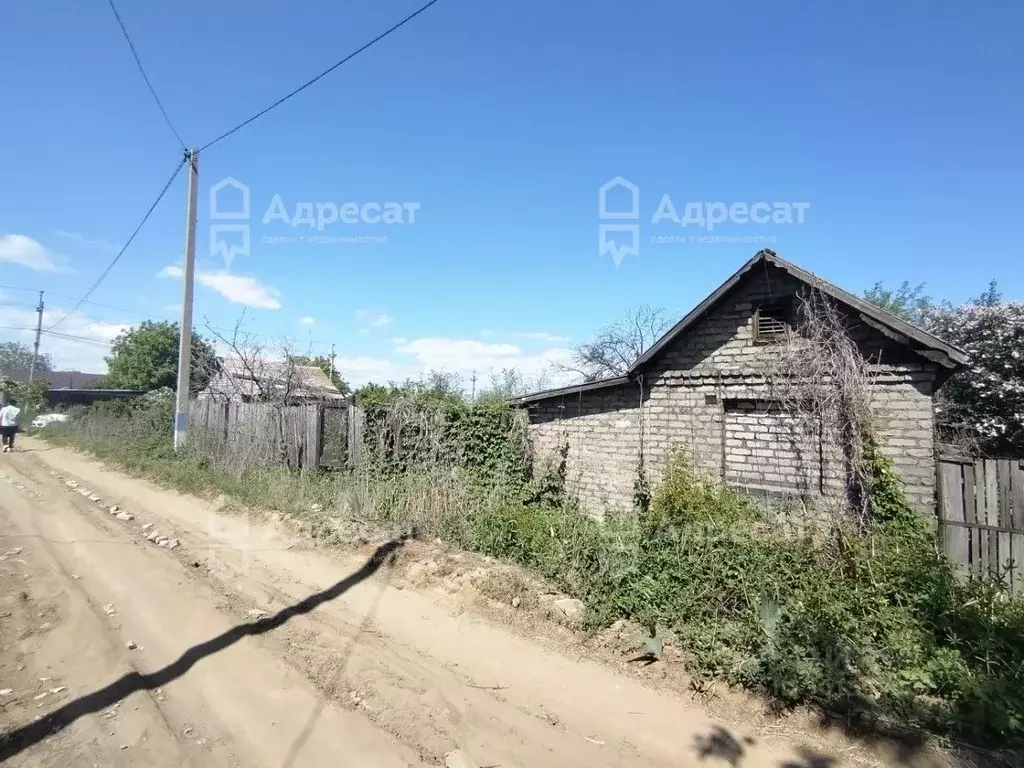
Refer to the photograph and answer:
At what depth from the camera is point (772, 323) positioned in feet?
27.2

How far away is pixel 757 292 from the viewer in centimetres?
846

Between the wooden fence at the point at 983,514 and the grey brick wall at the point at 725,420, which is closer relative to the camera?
the wooden fence at the point at 983,514

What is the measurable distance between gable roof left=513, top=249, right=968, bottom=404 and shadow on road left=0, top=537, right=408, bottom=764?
19.3ft

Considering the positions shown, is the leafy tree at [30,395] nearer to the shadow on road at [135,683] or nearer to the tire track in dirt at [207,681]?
the tire track in dirt at [207,681]

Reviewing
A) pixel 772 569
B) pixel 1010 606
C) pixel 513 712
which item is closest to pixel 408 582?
pixel 513 712

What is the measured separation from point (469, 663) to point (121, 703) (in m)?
2.38

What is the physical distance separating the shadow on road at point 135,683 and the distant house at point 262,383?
330 inches

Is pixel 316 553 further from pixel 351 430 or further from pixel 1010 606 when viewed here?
pixel 1010 606

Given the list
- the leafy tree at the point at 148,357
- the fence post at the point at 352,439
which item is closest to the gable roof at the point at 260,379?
the fence post at the point at 352,439

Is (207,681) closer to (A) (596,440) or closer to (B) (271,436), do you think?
(A) (596,440)

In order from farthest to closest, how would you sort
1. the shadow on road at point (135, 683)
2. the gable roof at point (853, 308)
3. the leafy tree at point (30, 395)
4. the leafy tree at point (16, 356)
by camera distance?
1. the leafy tree at point (16, 356)
2. the leafy tree at point (30, 395)
3. the gable roof at point (853, 308)
4. the shadow on road at point (135, 683)

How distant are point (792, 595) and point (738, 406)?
4.22m

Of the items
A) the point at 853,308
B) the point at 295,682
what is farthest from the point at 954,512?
A: the point at 295,682

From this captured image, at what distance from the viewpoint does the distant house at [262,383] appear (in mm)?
14453
